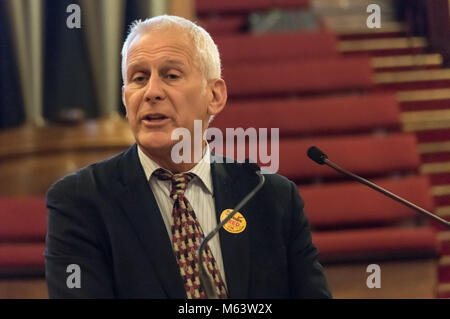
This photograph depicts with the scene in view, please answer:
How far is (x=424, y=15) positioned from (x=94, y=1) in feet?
3.00

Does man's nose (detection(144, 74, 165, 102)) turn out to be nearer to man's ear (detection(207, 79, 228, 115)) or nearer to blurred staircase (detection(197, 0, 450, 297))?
man's ear (detection(207, 79, 228, 115))

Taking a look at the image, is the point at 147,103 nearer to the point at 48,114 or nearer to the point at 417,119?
the point at 48,114

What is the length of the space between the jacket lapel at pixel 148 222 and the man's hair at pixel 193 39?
94 mm

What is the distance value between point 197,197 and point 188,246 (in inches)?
2.4

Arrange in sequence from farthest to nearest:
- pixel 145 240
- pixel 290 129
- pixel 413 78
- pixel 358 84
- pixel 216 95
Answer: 1. pixel 413 78
2. pixel 358 84
3. pixel 290 129
4. pixel 216 95
5. pixel 145 240

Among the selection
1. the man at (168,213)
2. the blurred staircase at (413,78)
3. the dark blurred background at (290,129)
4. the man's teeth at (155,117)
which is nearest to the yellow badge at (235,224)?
the man at (168,213)

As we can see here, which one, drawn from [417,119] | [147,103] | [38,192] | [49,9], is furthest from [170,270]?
[417,119]

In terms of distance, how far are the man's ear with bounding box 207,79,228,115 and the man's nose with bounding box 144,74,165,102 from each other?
76mm

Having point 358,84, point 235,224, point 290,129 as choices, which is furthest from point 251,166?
point 358,84

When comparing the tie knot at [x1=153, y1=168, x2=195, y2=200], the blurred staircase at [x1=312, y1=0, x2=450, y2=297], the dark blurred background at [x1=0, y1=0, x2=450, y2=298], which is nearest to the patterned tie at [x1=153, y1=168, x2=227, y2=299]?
the tie knot at [x1=153, y1=168, x2=195, y2=200]

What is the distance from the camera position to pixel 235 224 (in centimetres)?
63

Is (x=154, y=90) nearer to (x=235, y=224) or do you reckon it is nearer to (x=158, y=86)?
(x=158, y=86)

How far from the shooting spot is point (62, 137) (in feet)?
Result: 4.39

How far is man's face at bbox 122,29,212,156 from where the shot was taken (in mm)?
625
